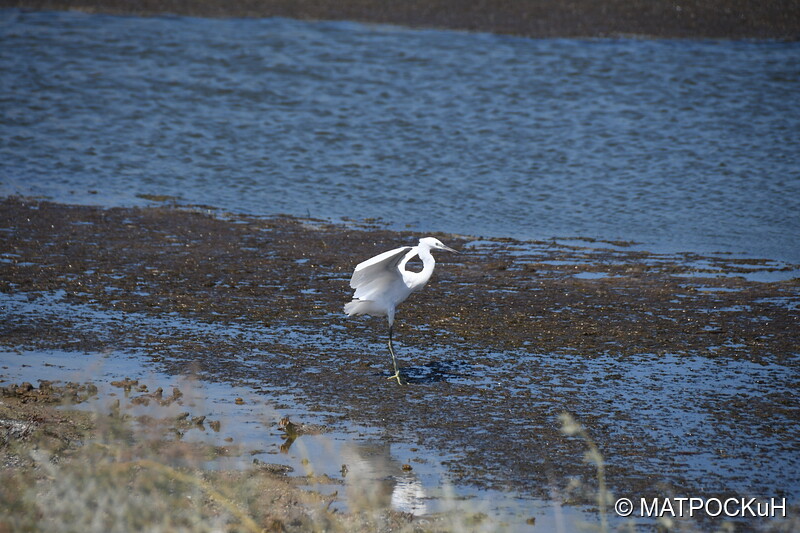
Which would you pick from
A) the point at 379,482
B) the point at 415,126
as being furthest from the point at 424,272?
the point at 415,126

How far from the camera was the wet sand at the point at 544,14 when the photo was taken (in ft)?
76.4

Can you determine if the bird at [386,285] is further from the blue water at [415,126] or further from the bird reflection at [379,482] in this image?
the blue water at [415,126]

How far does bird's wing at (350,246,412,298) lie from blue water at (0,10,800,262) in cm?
510

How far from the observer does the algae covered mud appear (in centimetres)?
662

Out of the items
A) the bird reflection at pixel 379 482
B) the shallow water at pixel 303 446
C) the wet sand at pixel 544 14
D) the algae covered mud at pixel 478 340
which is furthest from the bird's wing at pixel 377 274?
the wet sand at pixel 544 14

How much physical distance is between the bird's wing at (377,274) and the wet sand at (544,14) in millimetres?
16361

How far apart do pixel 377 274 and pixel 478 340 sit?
1304mm

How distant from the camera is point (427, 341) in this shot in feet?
29.5

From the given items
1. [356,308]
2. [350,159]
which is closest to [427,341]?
[356,308]

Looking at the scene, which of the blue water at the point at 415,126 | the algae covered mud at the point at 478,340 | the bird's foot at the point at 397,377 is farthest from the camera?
the blue water at the point at 415,126

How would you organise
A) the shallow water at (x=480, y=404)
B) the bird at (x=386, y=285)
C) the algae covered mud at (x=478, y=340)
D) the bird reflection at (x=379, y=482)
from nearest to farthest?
1. the bird reflection at (x=379, y=482)
2. the shallow water at (x=480, y=404)
3. the algae covered mud at (x=478, y=340)
4. the bird at (x=386, y=285)

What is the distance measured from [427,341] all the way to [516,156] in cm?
889

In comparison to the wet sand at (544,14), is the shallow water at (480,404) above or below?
below

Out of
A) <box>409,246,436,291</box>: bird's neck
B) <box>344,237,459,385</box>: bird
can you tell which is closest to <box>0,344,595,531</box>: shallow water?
<box>344,237,459,385</box>: bird
